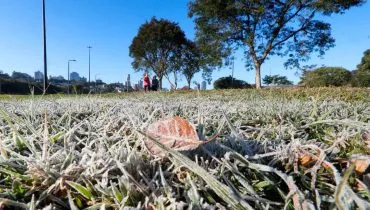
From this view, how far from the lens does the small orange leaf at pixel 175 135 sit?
78cm

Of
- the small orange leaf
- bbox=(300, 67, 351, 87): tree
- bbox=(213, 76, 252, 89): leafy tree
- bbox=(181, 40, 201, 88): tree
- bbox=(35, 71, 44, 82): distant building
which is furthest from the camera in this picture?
bbox=(181, 40, 201, 88): tree

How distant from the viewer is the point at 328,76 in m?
32.3

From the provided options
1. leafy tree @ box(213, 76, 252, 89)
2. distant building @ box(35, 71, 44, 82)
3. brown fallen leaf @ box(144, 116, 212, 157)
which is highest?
leafy tree @ box(213, 76, 252, 89)

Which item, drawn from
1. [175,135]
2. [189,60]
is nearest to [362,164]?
[175,135]

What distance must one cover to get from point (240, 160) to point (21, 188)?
509 mm

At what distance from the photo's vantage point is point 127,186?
67 centimetres

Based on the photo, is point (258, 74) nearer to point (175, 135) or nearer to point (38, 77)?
point (38, 77)

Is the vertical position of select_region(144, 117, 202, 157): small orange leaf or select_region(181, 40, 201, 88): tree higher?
select_region(181, 40, 201, 88): tree

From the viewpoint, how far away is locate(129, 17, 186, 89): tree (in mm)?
47875

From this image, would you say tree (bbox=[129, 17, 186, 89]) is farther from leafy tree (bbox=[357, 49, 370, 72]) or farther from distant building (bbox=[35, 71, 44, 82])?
distant building (bbox=[35, 71, 44, 82])

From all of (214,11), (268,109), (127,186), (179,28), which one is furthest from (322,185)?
(179,28)

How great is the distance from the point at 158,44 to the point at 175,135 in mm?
48205

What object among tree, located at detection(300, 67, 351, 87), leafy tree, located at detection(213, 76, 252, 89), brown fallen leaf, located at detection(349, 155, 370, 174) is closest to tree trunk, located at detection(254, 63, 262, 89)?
tree, located at detection(300, 67, 351, 87)

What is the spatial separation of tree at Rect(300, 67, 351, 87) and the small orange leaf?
1271 inches
